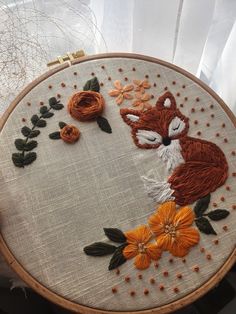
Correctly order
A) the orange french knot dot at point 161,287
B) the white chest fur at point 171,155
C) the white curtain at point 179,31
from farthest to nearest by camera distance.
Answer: the white curtain at point 179,31, the white chest fur at point 171,155, the orange french knot dot at point 161,287

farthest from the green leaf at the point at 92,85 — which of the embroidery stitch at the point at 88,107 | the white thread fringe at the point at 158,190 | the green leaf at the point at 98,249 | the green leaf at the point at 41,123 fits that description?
the green leaf at the point at 98,249

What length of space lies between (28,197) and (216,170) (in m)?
0.37

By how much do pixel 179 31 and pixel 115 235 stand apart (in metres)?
0.59

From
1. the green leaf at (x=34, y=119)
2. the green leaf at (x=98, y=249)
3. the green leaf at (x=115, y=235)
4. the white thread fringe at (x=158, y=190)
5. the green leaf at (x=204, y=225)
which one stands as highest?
the green leaf at (x=34, y=119)

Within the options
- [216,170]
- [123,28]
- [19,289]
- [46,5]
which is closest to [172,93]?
[216,170]

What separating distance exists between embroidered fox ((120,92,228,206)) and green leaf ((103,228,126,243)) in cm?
10

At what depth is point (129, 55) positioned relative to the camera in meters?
0.88

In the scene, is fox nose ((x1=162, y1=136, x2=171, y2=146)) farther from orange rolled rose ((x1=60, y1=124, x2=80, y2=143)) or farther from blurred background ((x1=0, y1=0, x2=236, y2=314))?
blurred background ((x1=0, y1=0, x2=236, y2=314))

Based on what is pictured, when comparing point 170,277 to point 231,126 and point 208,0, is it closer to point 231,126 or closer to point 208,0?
point 231,126

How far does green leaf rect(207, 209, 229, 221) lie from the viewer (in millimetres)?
759

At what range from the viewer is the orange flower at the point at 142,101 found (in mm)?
842

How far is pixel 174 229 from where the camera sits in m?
0.74

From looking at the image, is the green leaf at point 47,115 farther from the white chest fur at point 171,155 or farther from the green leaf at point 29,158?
the white chest fur at point 171,155

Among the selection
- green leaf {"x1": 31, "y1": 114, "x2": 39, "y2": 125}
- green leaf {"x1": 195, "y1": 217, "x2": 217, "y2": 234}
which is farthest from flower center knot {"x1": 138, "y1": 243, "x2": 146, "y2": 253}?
green leaf {"x1": 31, "y1": 114, "x2": 39, "y2": 125}
